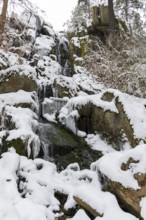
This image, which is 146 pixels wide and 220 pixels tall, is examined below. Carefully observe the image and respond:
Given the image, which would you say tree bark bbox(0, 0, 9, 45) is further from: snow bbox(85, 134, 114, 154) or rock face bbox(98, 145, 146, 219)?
snow bbox(85, 134, 114, 154)

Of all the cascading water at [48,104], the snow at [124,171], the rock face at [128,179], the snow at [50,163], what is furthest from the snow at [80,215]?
the cascading water at [48,104]

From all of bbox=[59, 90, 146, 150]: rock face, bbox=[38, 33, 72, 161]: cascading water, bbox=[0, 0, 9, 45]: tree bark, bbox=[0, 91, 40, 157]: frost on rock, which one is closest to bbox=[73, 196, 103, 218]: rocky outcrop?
bbox=[0, 91, 40, 157]: frost on rock

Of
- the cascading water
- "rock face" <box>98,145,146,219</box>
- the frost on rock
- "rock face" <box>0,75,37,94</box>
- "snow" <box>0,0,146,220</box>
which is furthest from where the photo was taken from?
"rock face" <box>0,75,37,94</box>

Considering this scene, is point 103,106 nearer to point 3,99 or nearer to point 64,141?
point 64,141

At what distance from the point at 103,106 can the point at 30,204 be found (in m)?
6.38

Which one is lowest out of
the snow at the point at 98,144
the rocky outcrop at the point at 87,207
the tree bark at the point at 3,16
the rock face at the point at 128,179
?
the snow at the point at 98,144

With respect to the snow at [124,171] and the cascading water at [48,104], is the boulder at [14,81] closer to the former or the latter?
the cascading water at [48,104]

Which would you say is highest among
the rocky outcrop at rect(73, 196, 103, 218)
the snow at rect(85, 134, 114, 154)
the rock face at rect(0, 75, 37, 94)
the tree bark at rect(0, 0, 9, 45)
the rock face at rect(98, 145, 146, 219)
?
the tree bark at rect(0, 0, 9, 45)

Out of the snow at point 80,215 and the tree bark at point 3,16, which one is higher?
the tree bark at point 3,16

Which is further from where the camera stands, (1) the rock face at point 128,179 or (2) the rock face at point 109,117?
(2) the rock face at point 109,117

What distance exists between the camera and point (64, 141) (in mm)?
10180

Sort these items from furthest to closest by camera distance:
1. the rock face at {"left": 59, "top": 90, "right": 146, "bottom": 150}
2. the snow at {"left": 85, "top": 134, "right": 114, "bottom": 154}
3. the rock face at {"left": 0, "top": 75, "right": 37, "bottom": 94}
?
the rock face at {"left": 0, "top": 75, "right": 37, "bottom": 94} < the snow at {"left": 85, "top": 134, "right": 114, "bottom": 154} < the rock face at {"left": 59, "top": 90, "right": 146, "bottom": 150}

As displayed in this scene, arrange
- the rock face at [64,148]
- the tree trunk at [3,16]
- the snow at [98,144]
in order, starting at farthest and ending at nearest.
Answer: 1. the snow at [98,144]
2. the rock face at [64,148]
3. the tree trunk at [3,16]

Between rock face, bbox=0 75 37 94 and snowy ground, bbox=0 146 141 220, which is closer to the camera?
snowy ground, bbox=0 146 141 220
